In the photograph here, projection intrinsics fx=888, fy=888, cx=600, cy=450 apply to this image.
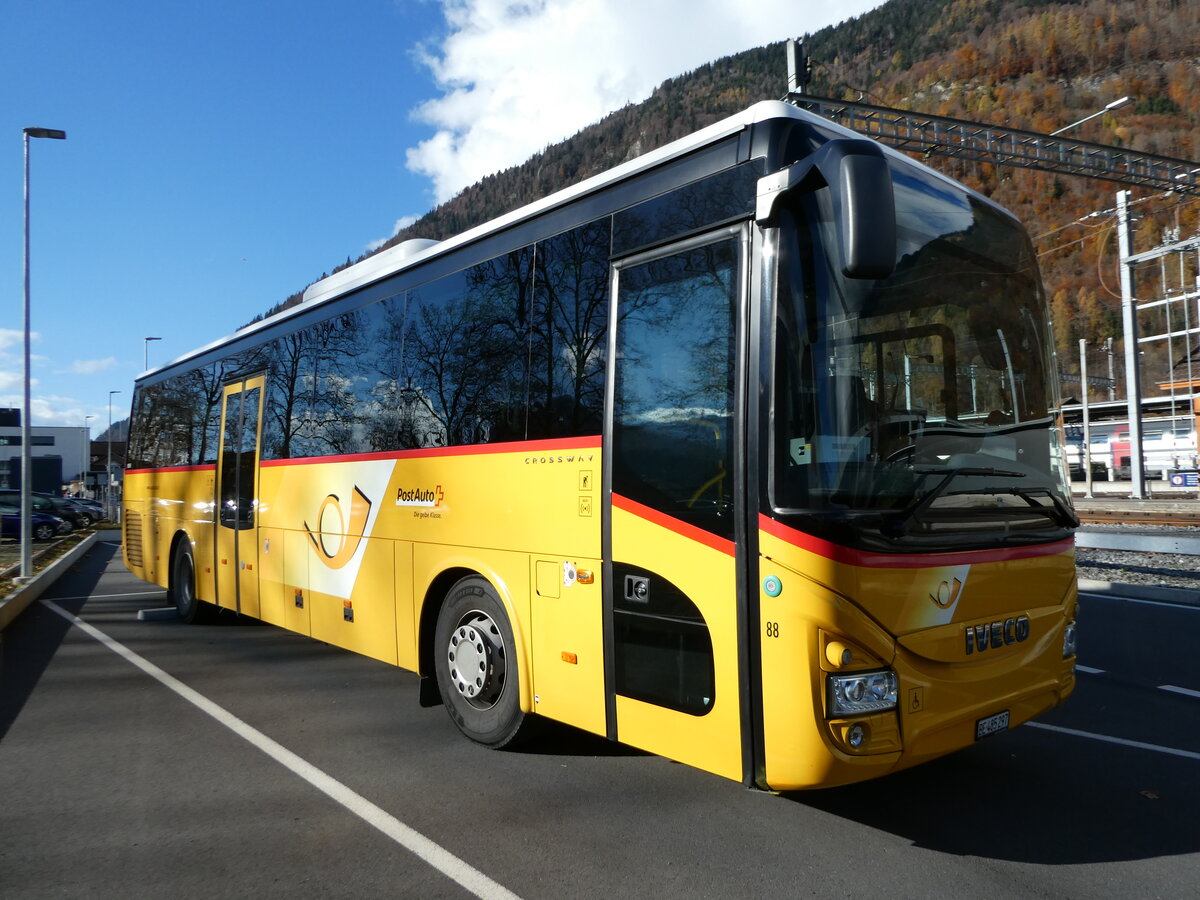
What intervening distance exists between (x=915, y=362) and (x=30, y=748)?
19.2ft

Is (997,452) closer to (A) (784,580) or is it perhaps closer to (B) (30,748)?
Answer: (A) (784,580)

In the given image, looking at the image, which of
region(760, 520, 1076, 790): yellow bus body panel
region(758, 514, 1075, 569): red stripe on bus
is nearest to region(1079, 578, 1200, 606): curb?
region(760, 520, 1076, 790): yellow bus body panel

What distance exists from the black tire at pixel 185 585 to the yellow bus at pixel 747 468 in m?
5.50

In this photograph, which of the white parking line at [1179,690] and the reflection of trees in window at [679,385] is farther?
the white parking line at [1179,690]

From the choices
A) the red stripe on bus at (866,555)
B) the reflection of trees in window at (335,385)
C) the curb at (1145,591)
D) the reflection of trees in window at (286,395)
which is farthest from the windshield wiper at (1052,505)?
the curb at (1145,591)

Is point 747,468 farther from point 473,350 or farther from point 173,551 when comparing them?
point 173,551

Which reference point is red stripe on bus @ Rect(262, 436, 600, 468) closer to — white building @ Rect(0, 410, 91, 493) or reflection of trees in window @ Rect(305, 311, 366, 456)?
reflection of trees in window @ Rect(305, 311, 366, 456)

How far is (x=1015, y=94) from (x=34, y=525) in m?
77.5

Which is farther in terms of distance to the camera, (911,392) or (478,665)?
(478,665)

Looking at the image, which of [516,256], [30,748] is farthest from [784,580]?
[30,748]

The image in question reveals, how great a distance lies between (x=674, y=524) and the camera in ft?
13.5

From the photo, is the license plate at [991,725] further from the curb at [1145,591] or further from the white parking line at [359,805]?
the curb at [1145,591]

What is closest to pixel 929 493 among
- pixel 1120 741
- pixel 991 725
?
pixel 991 725

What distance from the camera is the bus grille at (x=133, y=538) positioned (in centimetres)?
1266
